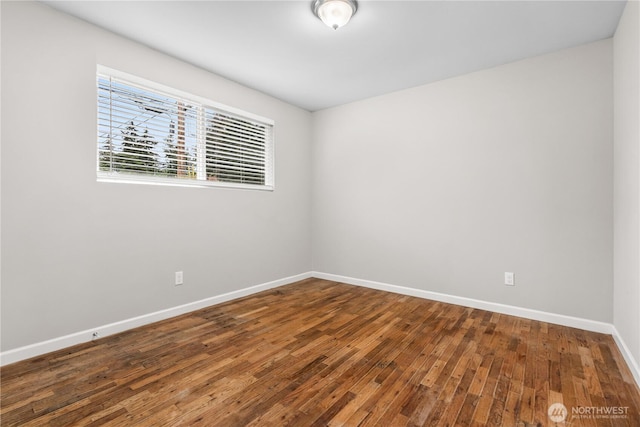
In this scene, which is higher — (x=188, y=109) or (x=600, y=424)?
(x=188, y=109)

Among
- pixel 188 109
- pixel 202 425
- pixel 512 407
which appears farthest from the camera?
pixel 188 109

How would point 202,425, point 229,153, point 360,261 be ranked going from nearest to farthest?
1. point 202,425
2. point 229,153
3. point 360,261

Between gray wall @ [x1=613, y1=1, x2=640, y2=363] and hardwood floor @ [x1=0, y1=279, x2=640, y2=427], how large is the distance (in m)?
0.34

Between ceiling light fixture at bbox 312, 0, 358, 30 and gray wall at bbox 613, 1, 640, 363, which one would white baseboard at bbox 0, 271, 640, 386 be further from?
ceiling light fixture at bbox 312, 0, 358, 30

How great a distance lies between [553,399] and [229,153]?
135 inches

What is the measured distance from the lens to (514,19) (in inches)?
89.7

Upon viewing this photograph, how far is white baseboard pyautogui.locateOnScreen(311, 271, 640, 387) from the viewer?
2.12m

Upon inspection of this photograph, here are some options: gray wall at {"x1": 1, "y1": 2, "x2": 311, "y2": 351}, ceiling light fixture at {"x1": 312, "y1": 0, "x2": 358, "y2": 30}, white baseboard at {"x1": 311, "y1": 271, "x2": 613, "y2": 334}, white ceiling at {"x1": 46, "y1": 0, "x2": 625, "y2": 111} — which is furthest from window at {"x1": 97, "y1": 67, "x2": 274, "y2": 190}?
white baseboard at {"x1": 311, "y1": 271, "x2": 613, "y2": 334}

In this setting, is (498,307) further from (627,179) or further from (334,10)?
(334,10)

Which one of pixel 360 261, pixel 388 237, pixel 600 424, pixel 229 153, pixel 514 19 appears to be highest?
pixel 514 19

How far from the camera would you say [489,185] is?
3074 mm

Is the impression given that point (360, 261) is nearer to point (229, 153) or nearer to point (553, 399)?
point (229, 153)

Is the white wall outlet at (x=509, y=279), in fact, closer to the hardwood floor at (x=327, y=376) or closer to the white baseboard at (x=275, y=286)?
the white baseboard at (x=275, y=286)

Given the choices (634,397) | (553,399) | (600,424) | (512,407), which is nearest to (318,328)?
(512,407)
